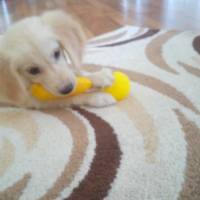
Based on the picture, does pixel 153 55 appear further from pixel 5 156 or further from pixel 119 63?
pixel 5 156

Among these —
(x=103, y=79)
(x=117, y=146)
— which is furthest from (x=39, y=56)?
(x=117, y=146)

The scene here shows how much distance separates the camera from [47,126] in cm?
103

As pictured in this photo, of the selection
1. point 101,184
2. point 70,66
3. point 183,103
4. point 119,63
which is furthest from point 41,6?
point 101,184

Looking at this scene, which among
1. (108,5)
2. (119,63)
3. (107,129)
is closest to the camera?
(107,129)

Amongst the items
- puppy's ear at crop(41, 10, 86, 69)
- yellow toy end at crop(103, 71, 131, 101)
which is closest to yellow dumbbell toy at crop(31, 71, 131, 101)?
yellow toy end at crop(103, 71, 131, 101)

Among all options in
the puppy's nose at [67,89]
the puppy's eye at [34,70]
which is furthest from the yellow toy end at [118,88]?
the puppy's eye at [34,70]

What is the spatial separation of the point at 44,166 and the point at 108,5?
2347mm

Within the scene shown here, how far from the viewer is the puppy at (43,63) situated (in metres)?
1.00

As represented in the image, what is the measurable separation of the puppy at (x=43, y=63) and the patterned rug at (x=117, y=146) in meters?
0.06

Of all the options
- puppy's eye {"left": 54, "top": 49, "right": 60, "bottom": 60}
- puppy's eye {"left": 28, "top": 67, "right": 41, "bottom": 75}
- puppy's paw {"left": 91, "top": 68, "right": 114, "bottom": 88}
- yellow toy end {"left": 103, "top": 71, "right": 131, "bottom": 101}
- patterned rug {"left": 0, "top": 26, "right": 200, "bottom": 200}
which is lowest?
patterned rug {"left": 0, "top": 26, "right": 200, "bottom": 200}

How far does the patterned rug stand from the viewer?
743mm

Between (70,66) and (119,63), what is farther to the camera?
(119,63)

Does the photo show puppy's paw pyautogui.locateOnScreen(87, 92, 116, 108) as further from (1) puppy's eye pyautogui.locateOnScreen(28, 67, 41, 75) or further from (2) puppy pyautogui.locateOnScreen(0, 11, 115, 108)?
(1) puppy's eye pyautogui.locateOnScreen(28, 67, 41, 75)

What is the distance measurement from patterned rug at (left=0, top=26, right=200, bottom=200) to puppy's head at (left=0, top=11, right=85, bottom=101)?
15cm
